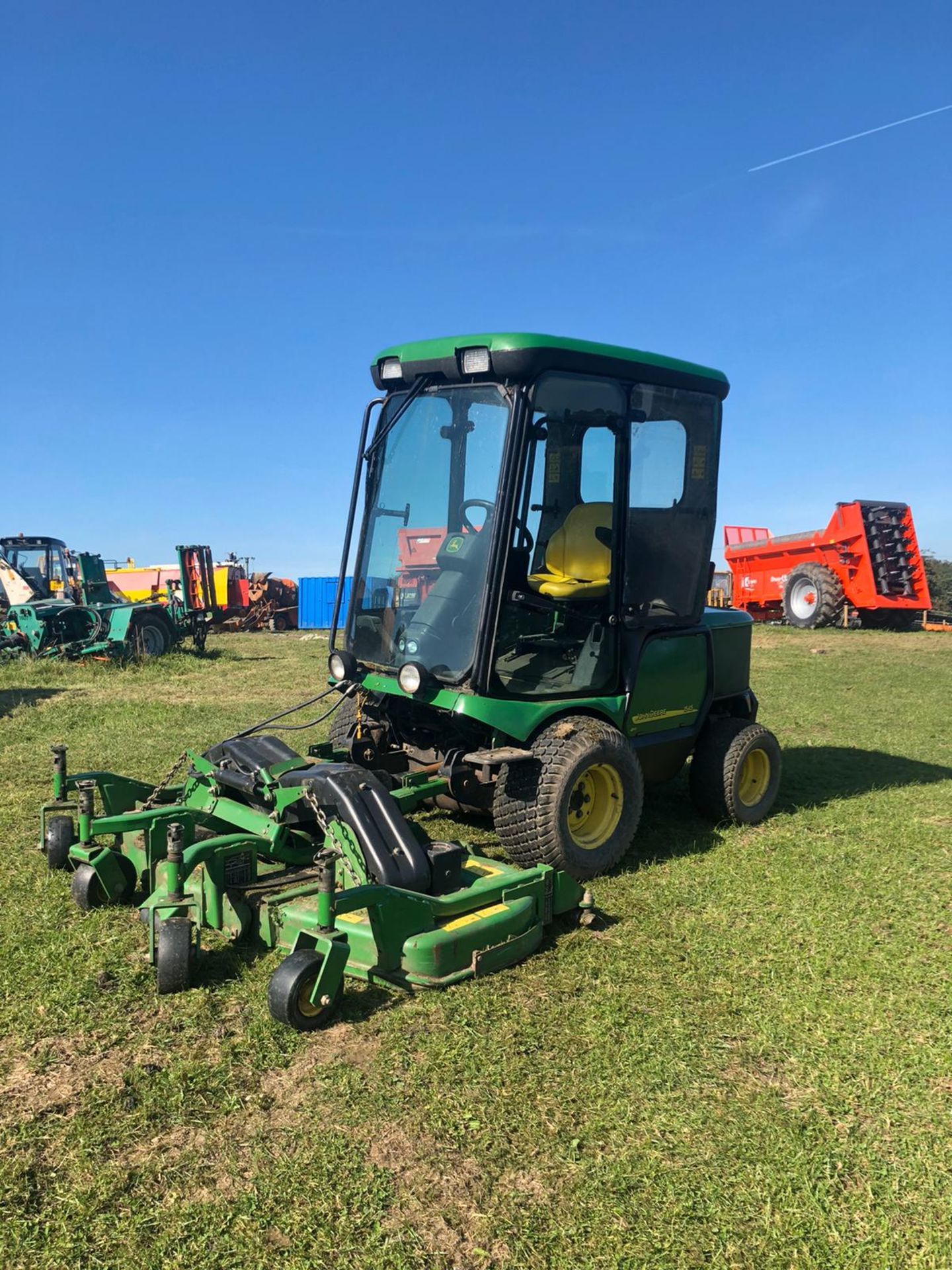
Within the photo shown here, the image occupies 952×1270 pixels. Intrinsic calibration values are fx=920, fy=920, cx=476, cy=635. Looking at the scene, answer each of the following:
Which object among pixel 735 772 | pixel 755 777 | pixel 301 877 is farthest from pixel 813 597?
pixel 301 877

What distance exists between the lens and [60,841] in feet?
15.4

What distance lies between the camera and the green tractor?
4637mm

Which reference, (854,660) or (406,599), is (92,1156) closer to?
(406,599)

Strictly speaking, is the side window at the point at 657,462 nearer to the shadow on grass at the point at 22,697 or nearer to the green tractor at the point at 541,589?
the green tractor at the point at 541,589

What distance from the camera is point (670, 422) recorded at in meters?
5.44

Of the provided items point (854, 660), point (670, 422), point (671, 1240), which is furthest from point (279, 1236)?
point (854, 660)

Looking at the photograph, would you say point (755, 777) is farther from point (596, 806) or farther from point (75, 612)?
point (75, 612)

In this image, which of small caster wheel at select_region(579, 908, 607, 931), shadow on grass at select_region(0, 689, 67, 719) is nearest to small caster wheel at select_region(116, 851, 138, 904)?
small caster wheel at select_region(579, 908, 607, 931)

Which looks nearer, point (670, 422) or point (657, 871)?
point (657, 871)

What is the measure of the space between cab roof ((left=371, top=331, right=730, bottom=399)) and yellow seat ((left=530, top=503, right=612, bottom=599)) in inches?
30.0

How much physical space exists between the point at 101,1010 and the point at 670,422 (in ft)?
13.7

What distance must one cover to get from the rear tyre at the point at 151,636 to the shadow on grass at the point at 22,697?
308 cm

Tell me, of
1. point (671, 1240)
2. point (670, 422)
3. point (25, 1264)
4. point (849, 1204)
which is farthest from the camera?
point (670, 422)

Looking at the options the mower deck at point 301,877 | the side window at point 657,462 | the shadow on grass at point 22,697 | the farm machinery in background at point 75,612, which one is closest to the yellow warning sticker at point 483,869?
the mower deck at point 301,877
